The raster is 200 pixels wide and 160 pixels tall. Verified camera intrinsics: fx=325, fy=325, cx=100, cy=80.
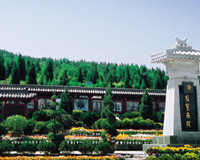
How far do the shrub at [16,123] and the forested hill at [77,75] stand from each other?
1894cm

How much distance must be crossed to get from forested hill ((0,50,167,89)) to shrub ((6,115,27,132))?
1894 centimetres

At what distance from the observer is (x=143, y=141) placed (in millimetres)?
17250

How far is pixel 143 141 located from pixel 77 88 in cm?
1267

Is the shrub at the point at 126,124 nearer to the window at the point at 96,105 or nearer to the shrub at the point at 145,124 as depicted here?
the shrub at the point at 145,124

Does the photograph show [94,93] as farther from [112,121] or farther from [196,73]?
[196,73]

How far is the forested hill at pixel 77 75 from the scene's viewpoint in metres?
42.0

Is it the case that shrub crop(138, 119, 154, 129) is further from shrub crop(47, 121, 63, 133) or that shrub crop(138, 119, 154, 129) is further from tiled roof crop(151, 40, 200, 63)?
shrub crop(47, 121, 63, 133)

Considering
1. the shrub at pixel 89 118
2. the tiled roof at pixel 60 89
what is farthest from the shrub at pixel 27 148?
the tiled roof at pixel 60 89

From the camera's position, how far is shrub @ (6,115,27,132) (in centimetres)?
1906

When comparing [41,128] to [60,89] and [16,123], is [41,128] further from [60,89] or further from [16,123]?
[60,89]

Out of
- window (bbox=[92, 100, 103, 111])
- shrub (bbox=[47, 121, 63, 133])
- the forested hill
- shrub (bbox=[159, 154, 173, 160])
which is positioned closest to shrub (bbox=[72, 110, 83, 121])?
window (bbox=[92, 100, 103, 111])

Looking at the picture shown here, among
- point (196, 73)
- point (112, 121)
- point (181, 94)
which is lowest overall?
point (112, 121)

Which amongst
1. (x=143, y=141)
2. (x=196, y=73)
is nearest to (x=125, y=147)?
(x=143, y=141)

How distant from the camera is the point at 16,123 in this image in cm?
1905
